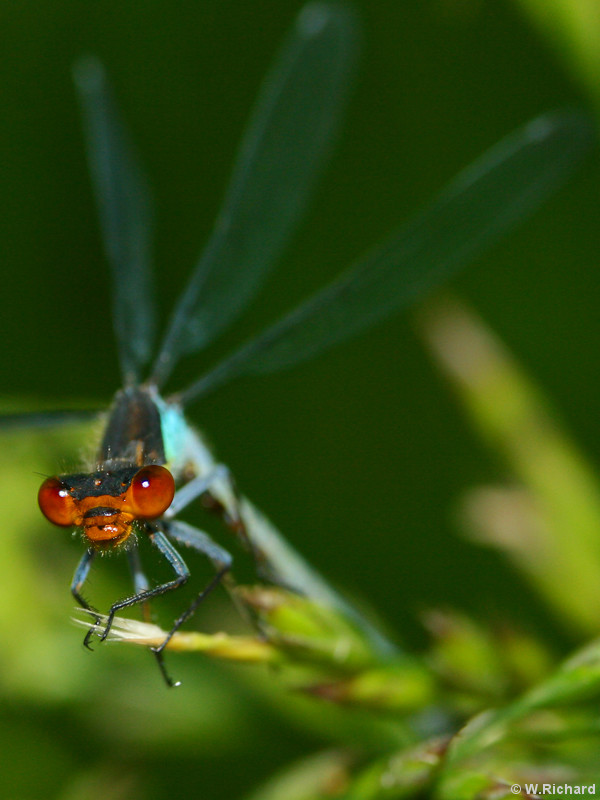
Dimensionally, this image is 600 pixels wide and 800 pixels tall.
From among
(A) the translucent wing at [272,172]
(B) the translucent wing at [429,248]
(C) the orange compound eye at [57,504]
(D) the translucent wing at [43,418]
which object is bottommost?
(C) the orange compound eye at [57,504]

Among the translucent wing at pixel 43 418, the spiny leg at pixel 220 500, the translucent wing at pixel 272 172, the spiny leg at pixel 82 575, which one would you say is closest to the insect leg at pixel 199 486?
the spiny leg at pixel 220 500

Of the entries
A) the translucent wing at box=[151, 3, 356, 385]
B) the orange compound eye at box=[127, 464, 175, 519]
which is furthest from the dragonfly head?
the translucent wing at box=[151, 3, 356, 385]

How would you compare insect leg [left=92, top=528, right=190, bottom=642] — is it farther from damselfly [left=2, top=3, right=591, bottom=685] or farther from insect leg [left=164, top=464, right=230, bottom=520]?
insect leg [left=164, top=464, right=230, bottom=520]

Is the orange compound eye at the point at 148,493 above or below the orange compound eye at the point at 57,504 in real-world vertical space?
below

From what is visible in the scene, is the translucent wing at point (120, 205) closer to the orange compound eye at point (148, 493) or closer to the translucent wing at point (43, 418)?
the translucent wing at point (43, 418)

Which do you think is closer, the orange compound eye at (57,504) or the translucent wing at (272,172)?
the orange compound eye at (57,504)

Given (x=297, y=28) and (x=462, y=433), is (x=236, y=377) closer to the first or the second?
(x=462, y=433)

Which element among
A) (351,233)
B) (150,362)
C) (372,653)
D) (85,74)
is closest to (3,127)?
(85,74)

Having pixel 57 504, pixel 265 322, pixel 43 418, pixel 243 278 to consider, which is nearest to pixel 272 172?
pixel 243 278
